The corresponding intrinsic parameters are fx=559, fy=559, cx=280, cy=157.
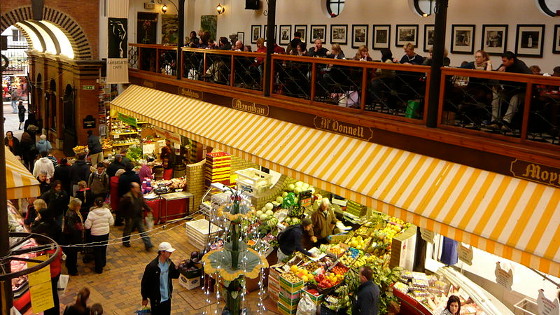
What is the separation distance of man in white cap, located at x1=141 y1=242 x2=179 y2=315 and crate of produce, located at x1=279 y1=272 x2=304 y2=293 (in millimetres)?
2059

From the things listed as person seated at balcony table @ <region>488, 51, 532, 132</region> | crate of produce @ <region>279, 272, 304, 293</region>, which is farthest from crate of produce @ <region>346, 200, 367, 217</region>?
person seated at balcony table @ <region>488, 51, 532, 132</region>

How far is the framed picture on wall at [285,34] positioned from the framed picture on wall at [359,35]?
2913 mm

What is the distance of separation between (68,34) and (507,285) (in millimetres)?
16098

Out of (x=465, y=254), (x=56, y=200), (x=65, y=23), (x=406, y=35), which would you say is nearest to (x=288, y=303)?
(x=465, y=254)

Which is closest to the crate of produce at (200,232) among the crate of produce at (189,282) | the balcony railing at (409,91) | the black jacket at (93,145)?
the crate of produce at (189,282)

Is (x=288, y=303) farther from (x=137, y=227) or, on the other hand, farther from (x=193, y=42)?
(x=193, y=42)

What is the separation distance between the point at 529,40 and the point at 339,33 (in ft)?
18.7

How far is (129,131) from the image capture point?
20.6 meters

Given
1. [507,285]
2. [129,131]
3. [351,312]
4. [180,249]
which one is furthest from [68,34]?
[507,285]

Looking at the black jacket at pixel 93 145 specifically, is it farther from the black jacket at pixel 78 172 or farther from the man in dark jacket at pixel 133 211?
the man in dark jacket at pixel 133 211

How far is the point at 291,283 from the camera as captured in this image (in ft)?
32.5

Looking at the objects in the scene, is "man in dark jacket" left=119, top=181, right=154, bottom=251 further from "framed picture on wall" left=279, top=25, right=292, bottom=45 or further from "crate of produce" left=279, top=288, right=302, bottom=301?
"framed picture on wall" left=279, top=25, right=292, bottom=45

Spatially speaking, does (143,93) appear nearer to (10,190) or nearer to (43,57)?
(43,57)

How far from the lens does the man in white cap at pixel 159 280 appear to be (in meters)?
8.77
